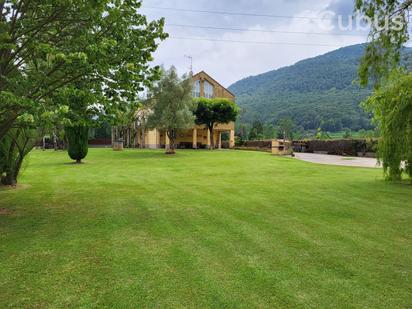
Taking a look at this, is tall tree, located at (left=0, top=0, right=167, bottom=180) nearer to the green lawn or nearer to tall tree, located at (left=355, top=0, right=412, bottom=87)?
the green lawn

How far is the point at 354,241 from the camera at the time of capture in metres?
5.09

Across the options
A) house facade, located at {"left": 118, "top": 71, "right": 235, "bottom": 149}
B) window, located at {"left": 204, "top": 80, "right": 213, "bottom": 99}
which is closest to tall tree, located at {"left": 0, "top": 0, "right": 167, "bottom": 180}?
house facade, located at {"left": 118, "top": 71, "right": 235, "bottom": 149}

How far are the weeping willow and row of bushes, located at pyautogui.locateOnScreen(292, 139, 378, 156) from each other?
48.4ft

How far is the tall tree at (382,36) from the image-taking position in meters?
9.94

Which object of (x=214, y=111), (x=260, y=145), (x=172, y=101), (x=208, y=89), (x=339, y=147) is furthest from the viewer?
(x=208, y=89)

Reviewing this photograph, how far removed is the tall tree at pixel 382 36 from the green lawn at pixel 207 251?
13.8ft

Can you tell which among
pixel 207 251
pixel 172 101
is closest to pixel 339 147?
pixel 172 101

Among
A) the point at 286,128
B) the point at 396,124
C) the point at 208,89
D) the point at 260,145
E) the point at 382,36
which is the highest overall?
the point at 208,89

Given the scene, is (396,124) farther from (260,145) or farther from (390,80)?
(260,145)

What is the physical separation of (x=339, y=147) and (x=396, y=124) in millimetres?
23763

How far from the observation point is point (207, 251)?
4.59 m

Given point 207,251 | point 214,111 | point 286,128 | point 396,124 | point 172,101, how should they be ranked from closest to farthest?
point 207,251 < point 396,124 < point 172,101 < point 214,111 < point 286,128

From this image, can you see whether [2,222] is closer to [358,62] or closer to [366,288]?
[366,288]

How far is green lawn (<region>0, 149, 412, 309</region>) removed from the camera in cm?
333
